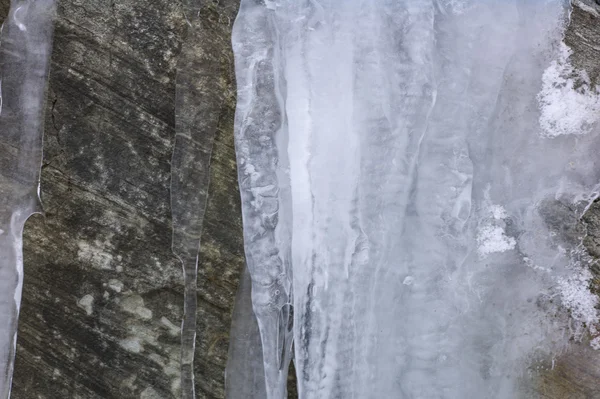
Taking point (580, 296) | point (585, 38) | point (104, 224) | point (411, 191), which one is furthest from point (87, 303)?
point (585, 38)

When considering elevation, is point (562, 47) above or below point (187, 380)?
above

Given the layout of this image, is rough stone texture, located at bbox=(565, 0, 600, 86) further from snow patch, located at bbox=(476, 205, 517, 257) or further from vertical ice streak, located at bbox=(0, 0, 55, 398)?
vertical ice streak, located at bbox=(0, 0, 55, 398)

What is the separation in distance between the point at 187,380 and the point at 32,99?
1.32 m

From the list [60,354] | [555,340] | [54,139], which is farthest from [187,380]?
[555,340]

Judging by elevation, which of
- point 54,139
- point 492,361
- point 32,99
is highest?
point 32,99

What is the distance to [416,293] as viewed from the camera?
2.19 m

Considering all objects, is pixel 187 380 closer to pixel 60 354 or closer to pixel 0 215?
pixel 60 354

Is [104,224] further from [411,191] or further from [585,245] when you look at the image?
[585,245]

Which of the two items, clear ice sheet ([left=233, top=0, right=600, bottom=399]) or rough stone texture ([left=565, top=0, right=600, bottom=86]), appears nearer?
clear ice sheet ([left=233, top=0, right=600, bottom=399])

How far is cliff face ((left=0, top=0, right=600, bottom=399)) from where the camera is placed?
7.23 feet

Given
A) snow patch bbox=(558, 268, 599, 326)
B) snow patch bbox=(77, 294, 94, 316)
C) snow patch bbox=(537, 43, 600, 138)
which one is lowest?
snow patch bbox=(77, 294, 94, 316)

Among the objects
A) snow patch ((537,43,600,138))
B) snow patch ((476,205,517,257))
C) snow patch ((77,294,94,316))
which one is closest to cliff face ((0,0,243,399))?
snow patch ((77,294,94,316))

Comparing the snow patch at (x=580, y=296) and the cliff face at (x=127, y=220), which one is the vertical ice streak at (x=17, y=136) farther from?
the snow patch at (x=580, y=296)

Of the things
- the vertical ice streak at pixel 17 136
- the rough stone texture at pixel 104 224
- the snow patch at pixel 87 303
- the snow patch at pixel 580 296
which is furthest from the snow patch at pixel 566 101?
the vertical ice streak at pixel 17 136
